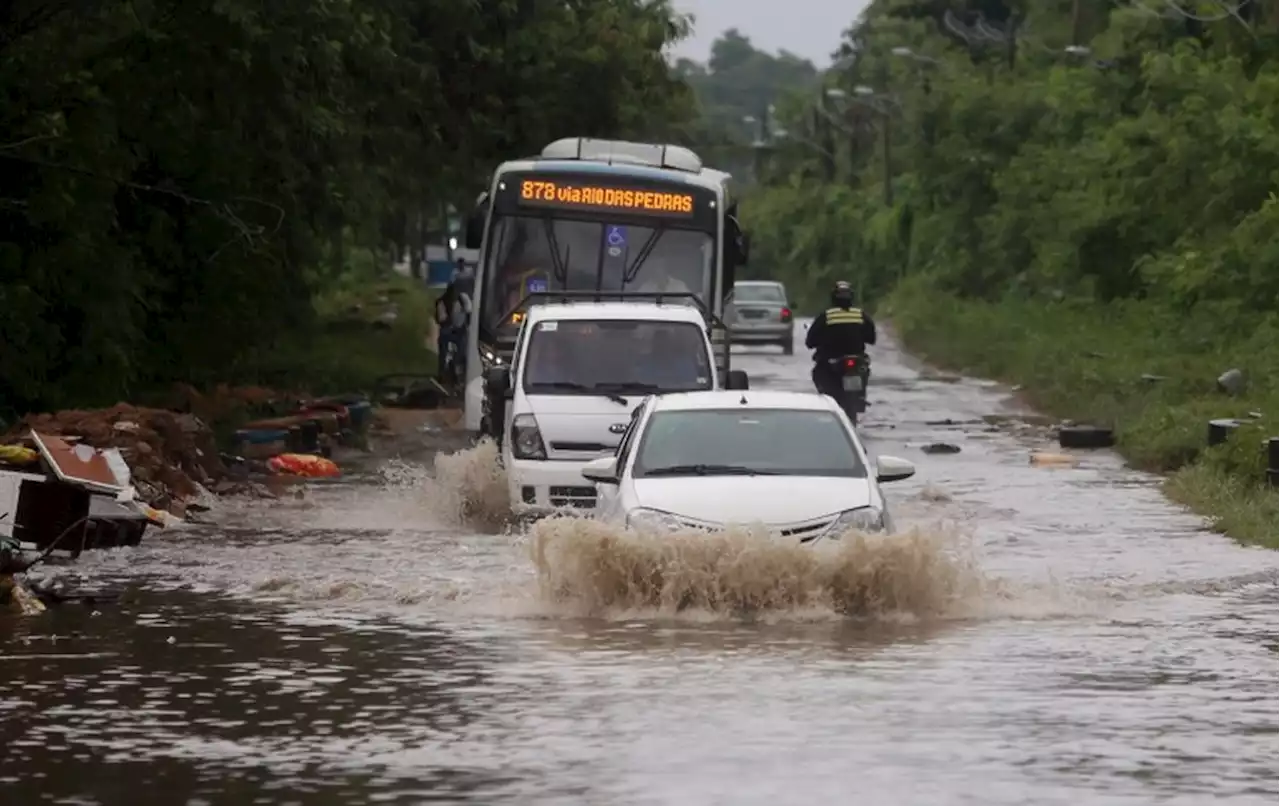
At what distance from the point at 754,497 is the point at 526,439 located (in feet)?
19.5

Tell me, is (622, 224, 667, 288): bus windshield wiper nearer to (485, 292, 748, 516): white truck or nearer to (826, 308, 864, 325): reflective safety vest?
(826, 308, 864, 325): reflective safety vest

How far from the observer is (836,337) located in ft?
94.1

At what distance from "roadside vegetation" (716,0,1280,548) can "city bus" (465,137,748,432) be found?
518 cm

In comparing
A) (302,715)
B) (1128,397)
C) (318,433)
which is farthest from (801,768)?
(1128,397)

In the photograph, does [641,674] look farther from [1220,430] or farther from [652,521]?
[1220,430]

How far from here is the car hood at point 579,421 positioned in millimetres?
20469

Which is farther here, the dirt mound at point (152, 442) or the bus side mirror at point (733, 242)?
the bus side mirror at point (733, 242)

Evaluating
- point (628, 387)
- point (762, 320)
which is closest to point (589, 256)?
point (628, 387)

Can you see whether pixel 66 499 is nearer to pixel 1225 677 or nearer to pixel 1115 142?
pixel 1225 677

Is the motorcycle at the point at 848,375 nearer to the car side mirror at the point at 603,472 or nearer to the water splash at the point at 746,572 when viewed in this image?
the car side mirror at the point at 603,472

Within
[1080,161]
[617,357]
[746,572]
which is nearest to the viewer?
[746,572]

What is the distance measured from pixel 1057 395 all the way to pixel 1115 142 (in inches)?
432

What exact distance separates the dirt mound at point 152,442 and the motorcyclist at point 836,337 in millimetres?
6952

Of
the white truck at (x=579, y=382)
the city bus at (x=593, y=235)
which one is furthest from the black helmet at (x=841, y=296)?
the white truck at (x=579, y=382)
